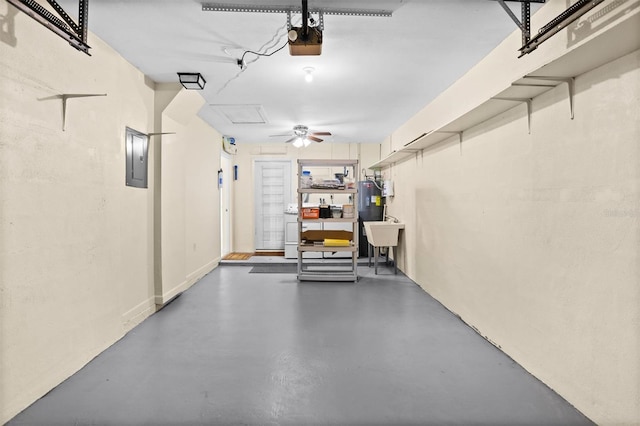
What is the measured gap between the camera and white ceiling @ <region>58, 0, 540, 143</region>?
2.25 m

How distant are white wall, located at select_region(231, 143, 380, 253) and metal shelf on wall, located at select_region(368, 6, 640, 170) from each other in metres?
4.56

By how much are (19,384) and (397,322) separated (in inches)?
111

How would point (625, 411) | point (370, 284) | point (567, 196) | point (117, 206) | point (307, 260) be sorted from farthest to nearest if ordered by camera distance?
point (307, 260) < point (370, 284) < point (117, 206) < point (567, 196) < point (625, 411)

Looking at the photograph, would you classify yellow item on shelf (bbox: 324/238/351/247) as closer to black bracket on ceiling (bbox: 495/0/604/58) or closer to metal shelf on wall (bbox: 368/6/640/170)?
metal shelf on wall (bbox: 368/6/640/170)

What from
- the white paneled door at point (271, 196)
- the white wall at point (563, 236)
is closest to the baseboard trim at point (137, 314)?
the white wall at point (563, 236)

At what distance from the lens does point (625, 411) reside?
1.56 m

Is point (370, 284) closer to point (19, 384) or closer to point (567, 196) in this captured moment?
point (567, 196)

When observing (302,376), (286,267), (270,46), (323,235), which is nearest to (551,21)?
(270,46)

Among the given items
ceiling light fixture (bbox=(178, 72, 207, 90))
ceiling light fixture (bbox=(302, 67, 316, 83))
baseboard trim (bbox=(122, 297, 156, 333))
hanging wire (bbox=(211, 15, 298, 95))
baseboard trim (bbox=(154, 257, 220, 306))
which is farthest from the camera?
baseboard trim (bbox=(154, 257, 220, 306))

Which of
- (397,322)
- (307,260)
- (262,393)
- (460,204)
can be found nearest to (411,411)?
(262,393)

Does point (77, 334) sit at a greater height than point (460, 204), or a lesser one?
lesser

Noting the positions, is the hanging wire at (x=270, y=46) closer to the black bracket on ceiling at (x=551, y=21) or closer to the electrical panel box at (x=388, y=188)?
the black bracket on ceiling at (x=551, y=21)

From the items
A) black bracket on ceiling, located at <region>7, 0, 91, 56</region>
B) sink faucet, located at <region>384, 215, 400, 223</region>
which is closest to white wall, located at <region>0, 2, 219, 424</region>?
black bracket on ceiling, located at <region>7, 0, 91, 56</region>

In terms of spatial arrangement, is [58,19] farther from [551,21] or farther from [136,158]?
[551,21]
